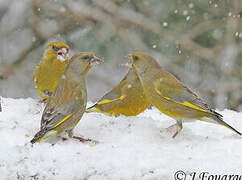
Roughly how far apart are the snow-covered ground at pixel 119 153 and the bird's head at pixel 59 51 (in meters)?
0.95

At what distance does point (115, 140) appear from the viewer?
3.56 metres

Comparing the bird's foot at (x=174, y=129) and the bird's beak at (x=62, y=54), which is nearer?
the bird's foot at (x=174, y=129)

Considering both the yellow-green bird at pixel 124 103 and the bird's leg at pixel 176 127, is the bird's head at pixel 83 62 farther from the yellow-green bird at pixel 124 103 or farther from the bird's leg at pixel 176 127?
the bird's leg at pixel 176 127

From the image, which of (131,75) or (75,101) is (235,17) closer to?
(131,75)

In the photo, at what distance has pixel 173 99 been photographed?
12.3ft

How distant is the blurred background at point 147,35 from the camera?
704 cm

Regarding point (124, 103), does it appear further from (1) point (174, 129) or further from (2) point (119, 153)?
(2) point (119, 153)

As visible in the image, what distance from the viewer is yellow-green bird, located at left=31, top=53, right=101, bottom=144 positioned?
340 centimetres

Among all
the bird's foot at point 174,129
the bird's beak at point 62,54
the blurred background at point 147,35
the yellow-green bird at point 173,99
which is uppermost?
the blurred background at point 147,35

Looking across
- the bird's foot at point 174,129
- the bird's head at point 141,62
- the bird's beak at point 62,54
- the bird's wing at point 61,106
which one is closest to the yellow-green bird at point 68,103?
the bird's wing at point 61,106

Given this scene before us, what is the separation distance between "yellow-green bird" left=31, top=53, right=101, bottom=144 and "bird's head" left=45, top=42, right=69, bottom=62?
3.20ft

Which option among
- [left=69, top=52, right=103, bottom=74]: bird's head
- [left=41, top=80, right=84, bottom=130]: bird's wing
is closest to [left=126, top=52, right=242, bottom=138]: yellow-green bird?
[left=69, top=52, right=103, bottom=74]: bird's head

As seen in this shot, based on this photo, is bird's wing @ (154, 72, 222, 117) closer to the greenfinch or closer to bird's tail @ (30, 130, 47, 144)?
bird's tail @ (30, 130, 47, 144)

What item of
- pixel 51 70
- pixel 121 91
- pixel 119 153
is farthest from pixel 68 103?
pixel 51 70
